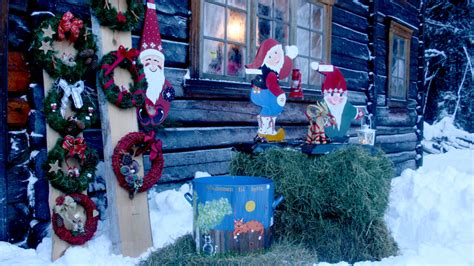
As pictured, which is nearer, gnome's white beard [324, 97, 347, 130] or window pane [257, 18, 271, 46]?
gnome's white beard [324, 97, 347, 130]

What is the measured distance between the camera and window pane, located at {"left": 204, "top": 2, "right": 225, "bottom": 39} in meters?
4.52

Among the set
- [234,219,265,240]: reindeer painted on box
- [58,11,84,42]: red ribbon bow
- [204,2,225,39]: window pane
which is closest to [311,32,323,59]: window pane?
[204,2,225,39]: window pane

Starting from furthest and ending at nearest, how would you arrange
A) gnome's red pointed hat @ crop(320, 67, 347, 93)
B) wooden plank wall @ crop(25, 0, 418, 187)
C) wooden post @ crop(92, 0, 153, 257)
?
wooden plank wall @ crop(25, 0, 418, 187) < gnome's red pointed hat @ crop(320, 67, 347, 93) < wooden post @ crop(92, 0, 153, 257)

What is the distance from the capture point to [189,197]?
9.18ft

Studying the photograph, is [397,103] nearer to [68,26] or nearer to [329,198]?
A: [329,198]

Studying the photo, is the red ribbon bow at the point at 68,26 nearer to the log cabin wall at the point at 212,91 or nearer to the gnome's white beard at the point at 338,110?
the log cabin wall at the point at 212,91

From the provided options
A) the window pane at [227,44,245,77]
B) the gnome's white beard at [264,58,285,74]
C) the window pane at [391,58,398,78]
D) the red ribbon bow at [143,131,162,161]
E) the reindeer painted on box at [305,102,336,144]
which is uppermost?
the window pane at [391,58,398,78]

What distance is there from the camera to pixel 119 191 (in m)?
3.30

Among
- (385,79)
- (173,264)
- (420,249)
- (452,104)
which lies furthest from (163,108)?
(452,104)

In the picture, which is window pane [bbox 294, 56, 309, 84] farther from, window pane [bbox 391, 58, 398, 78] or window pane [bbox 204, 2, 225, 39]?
window pane [bbox 391, 58, 398, 78]

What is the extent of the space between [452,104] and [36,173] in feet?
47.2

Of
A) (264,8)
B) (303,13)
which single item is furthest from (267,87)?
(303,13)

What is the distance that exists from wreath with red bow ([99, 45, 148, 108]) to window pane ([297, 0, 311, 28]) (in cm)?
286

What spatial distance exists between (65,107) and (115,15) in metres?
0.80
